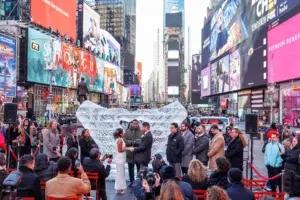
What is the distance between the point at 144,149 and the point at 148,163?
82 cm

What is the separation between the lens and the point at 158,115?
51.2 feet

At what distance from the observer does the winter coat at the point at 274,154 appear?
33.7ft

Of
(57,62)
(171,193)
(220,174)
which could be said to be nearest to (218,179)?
(220,174)

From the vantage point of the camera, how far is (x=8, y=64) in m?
45.4

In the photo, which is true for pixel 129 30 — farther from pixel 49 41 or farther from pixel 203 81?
pixel 49 41

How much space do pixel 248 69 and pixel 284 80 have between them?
43.7ft

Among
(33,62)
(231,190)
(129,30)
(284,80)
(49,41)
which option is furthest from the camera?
(129,30)

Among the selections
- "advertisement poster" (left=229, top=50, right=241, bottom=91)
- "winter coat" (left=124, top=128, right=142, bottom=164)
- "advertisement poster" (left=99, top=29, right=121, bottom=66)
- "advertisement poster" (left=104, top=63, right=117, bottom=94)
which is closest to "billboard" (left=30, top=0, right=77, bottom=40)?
"advertisement poster" (left=99, top=29, right=121, bottom=66)

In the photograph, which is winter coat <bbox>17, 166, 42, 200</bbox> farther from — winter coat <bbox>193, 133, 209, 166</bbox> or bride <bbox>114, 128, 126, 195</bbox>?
winter coat <bbox>193, 133, 209, 166</bbox>

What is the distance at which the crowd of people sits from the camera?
17.5ft

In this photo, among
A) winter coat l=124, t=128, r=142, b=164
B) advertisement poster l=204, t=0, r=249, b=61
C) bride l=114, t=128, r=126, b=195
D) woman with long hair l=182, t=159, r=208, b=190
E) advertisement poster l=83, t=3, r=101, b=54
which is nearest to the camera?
woman with long hair l=182, t=159, r=208, b=190

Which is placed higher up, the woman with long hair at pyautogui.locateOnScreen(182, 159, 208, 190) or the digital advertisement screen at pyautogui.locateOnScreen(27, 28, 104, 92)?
the digital advertisement screen at pyautogui.locateOnScreen(27, 28, 104, 92)

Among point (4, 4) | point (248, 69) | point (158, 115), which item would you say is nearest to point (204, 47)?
point (248, 69)

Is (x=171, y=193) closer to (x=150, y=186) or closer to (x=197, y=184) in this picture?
(x=150, y=186)
